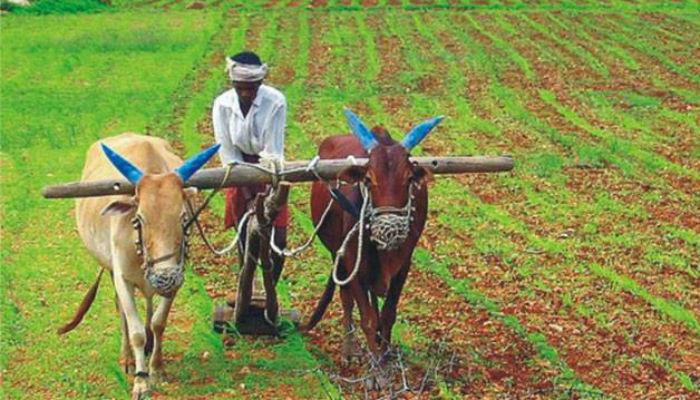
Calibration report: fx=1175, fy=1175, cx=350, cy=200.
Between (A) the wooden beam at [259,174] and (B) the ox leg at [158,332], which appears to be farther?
(B) the ox leg at [158,332]

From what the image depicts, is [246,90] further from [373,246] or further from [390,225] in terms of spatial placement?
[390,225]

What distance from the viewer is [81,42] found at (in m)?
25.5

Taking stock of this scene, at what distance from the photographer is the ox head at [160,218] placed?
23.1ft

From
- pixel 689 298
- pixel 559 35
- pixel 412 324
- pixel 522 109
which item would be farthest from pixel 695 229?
pixel 559 35

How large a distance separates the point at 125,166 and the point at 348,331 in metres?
2.02

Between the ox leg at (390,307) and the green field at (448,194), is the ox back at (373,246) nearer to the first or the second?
the ox leg at (390,307)

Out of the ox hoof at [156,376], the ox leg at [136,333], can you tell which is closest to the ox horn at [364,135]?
the ox leg at [136,333]

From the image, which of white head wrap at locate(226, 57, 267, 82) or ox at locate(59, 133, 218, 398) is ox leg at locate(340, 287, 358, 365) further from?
white head wrap at locate(226, 57, 267, 82)

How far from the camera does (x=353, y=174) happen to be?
7.48 metres

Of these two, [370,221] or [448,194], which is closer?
[370,221]

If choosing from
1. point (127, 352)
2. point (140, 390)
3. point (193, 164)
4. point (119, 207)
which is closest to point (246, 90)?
point (193, 164)

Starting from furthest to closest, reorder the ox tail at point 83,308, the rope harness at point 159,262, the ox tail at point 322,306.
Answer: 1. the ox tail at point 322,306
2. the ox tail at point 83,308
3. the rope harness at point 159,262

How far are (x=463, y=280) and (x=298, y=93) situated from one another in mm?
10257

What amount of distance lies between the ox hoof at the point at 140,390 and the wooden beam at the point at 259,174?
127 cm
